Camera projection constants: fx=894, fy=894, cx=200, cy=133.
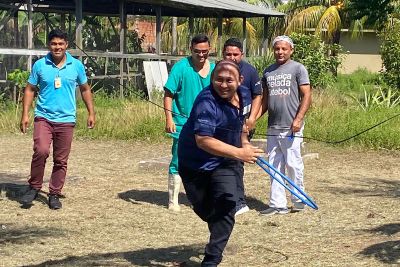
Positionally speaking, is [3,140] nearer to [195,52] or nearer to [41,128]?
[41,128]

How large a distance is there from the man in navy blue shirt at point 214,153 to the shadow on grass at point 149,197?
2971 mm

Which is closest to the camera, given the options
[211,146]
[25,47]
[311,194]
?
[211,146]

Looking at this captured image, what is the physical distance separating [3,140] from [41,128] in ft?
20.2

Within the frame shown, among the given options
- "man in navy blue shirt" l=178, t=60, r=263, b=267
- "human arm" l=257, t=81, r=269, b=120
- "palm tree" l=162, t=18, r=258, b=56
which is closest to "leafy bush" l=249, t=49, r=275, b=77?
"human arm" l=257, t=81, r=269, b=120

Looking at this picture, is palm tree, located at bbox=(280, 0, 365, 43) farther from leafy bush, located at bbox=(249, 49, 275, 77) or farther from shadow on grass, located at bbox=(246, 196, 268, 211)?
shadow on grass, located at bbox=(246, 196, 268, 211)

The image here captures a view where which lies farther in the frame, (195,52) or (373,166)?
(373,166)

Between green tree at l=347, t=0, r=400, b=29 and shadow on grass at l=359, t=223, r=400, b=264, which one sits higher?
green tree at l=347, t=0, r=400, b=29

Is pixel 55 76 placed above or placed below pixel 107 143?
above

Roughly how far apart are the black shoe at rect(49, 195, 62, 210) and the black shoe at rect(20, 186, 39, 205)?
0.59 ft

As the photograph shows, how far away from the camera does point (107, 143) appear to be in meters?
14.5

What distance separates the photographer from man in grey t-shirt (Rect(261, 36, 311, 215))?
841 centimetres

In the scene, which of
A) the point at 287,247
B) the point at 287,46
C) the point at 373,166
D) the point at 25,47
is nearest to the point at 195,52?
the point at 287,46

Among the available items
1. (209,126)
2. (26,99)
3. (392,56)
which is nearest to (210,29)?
(392,56)

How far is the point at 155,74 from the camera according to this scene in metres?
21.3
